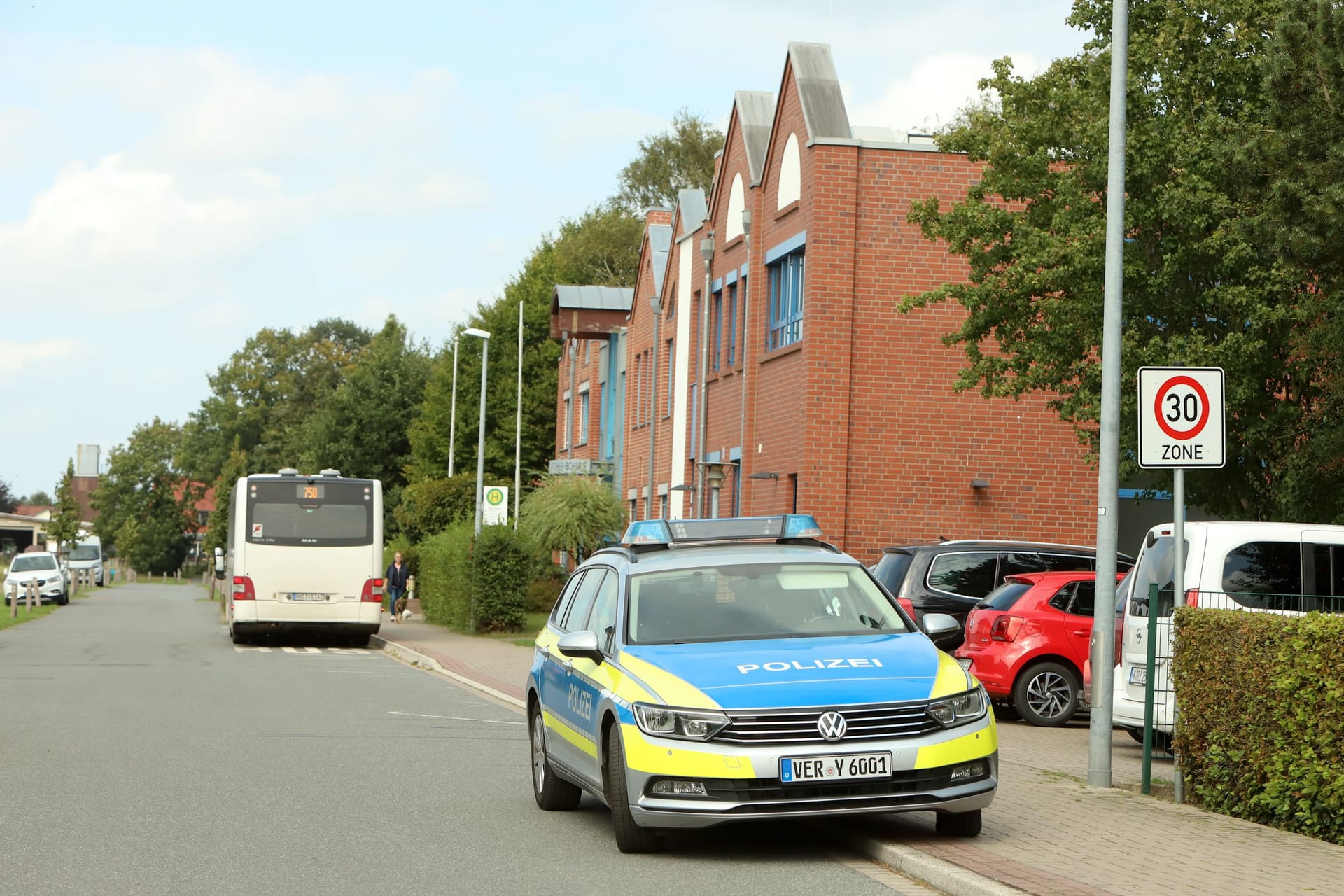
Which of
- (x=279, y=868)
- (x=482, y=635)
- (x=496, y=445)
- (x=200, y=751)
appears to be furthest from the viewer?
(x=496, y=445)

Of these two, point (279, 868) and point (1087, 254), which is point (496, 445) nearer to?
point (1087, 254)

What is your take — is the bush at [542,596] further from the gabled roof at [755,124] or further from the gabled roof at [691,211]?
the gabled roof at [755,124]

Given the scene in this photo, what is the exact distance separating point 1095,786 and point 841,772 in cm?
363

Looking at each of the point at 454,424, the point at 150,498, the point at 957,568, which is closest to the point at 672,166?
the point at 454,424

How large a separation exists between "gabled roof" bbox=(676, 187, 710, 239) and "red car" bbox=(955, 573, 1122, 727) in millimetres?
22308

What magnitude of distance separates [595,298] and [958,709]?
1669 inches

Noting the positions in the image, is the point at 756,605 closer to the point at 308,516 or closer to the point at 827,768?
the point at 827,768

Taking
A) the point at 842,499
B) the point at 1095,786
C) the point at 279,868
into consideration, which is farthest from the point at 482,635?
the point at 279,868

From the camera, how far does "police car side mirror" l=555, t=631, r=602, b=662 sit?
9.18 m

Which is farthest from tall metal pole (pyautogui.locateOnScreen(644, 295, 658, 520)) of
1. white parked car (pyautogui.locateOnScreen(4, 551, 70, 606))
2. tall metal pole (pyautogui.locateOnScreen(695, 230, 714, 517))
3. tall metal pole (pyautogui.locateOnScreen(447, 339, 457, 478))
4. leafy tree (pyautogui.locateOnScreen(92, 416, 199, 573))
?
leafy tree (pyautogui.locateOnScreen(92, 416, 199, 573))

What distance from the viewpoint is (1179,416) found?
1094cm

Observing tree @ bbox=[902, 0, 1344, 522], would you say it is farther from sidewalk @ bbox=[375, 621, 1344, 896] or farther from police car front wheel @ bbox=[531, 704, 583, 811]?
police car front wheel @ bbox=[531, 704, 583, 811]

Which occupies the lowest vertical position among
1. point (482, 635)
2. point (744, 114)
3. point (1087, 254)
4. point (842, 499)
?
point (482, 635)

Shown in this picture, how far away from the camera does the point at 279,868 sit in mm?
→ 8258
